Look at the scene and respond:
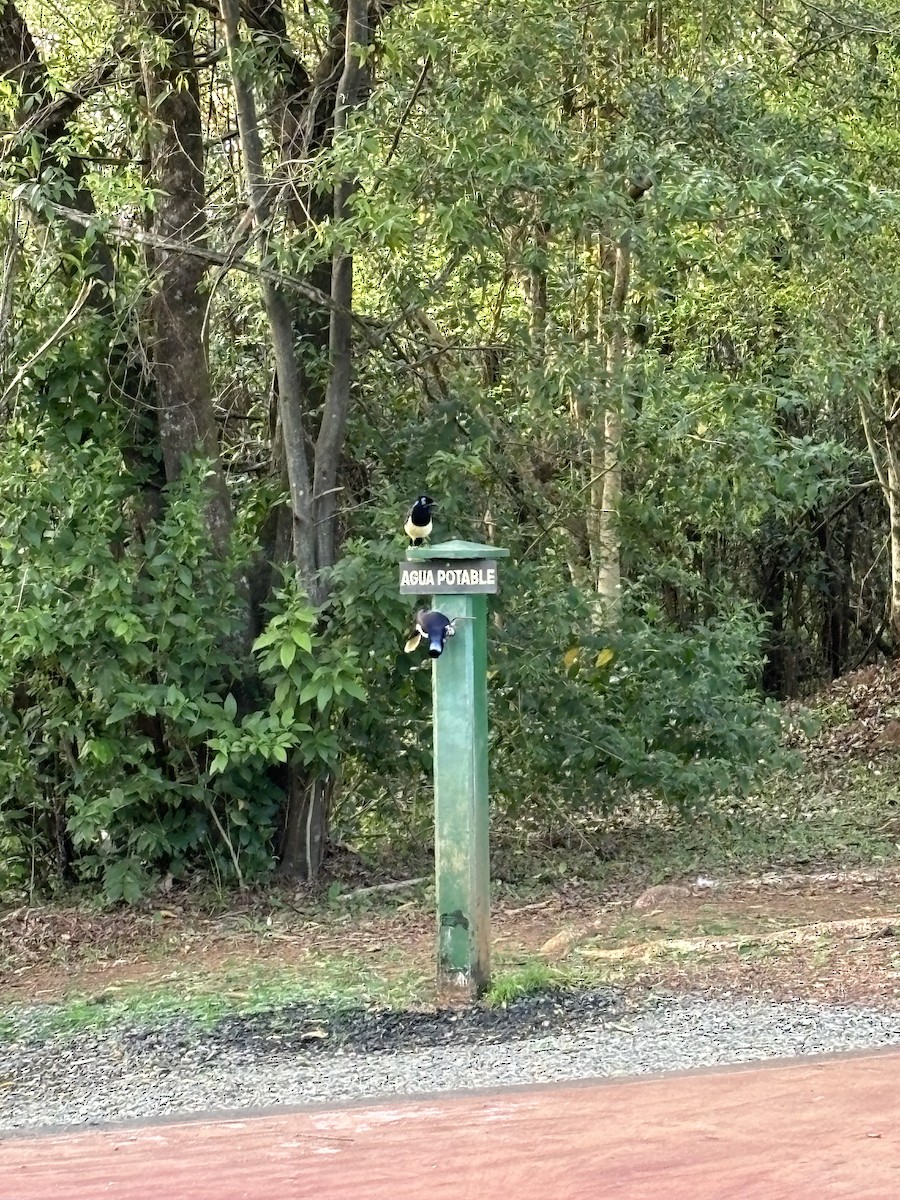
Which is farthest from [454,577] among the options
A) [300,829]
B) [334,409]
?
[300,829]

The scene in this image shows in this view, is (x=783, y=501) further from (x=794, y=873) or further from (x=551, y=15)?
(x=551, y=15)

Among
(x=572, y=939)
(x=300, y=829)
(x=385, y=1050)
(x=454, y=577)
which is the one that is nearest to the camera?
(x=385, y=1050)

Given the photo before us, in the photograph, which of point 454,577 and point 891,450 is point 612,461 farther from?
point 891,450

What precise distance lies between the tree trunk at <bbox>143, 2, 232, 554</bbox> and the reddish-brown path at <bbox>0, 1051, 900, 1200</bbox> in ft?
16.1

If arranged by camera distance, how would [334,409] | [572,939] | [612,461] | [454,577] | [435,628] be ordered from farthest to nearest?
1. [612,461]
2. [334,409]
3. [572,939]
4. [454,577]
5. [435,628]

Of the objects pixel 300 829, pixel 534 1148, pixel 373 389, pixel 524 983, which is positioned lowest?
pixel 534 1148

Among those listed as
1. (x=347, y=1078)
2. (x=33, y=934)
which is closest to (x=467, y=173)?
(x=347, y=1078)

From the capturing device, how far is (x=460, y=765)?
6.25 meters

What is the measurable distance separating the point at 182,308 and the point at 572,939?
4738mm

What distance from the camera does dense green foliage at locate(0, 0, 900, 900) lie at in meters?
7.78

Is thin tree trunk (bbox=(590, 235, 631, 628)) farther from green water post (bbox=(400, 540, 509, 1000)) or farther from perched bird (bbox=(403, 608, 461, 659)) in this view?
perched bird (bbox=(403, 608, 461, 659))

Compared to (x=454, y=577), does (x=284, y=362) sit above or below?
above

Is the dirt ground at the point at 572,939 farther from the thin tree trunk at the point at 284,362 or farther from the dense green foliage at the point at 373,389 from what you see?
the thin tree trunk at the point at 284,362

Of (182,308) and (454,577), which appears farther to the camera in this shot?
(182,308)
